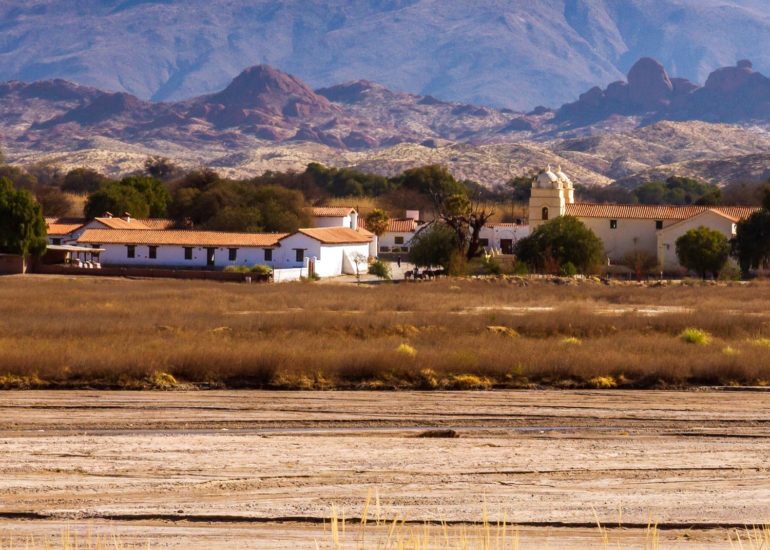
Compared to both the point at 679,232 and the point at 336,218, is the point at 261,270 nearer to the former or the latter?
the point at 336,218

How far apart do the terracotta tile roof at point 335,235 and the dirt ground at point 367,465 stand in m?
50.0

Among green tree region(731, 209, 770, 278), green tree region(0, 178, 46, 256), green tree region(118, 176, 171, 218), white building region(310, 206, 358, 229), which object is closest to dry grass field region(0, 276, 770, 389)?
green tree region(0, 178, 46, 256)

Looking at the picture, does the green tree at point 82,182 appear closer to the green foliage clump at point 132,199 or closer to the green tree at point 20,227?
the green foliage clump at point 132,199

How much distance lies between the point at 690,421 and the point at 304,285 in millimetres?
38478

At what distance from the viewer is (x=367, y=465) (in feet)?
60.5

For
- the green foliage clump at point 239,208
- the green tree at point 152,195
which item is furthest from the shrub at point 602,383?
the green tree at point 152,195

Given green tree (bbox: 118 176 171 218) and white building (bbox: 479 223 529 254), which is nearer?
white building (bbox: 479 223 529 254)

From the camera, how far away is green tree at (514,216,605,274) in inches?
2884

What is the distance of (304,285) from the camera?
60.3 m

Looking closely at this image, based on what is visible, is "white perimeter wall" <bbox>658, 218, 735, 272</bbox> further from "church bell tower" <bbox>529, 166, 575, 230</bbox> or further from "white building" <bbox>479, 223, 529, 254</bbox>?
"white building" <bbox>479, 223, 529, 254</bbox>

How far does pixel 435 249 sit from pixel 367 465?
55.5m

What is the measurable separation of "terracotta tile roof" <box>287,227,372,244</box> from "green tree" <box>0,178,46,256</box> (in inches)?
563

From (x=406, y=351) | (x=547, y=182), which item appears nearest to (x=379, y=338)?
(x=406, y=351)

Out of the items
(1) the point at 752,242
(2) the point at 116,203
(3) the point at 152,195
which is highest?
(3) the point at 152,195
